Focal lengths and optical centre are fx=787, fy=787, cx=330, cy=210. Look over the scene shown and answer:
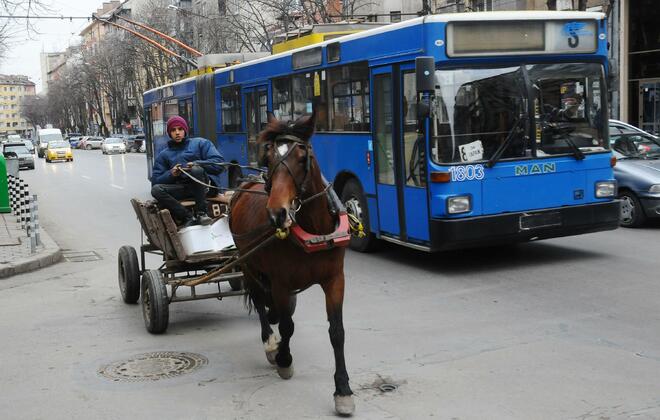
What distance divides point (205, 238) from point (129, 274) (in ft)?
5.05

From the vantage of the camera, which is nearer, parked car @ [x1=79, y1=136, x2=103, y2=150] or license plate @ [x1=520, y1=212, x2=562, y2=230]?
license plate @ [x1=520, y1=212, x2=562, y2=230]

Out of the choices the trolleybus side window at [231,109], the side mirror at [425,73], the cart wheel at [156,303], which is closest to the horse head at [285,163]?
the cart wheel at [156,303]

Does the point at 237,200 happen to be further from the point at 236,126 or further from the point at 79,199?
the point at 79,199

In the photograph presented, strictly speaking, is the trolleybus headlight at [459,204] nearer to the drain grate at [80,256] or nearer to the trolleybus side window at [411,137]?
the trolleybus side window at [411,137]

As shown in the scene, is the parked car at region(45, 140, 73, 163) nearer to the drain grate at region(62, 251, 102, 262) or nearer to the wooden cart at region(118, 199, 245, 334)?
the drain grate at region(62, 251, 102, 262)

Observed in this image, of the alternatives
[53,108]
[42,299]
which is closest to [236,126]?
[42,299]

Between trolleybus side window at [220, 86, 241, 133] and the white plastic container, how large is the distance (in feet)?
29.2

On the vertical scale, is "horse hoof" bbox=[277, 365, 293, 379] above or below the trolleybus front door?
below

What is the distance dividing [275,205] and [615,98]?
24554 millimetres

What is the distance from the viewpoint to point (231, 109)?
1684 cm

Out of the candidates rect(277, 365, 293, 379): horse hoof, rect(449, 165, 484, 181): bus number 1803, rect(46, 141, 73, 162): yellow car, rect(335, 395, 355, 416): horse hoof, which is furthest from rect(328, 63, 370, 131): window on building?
rect(46, 141, 73, 162): yellow car

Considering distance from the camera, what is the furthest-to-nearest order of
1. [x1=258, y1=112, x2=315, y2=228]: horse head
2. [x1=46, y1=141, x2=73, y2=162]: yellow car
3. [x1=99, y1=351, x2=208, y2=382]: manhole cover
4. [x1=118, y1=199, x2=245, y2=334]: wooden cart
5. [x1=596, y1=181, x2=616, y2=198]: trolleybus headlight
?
[x1=46, y1=141, x2=73, y2=162]: yellow car < [x1=596, y1=181, x2=616, y2=198]: trolleybus headlight < [x1=118, y1=199, x2=245, y2=334]: wooden cart < [x1=99, y1=351, x2=208, y2=382]: manhole cover < [x1=258, y1=112, x2=315, y2=228]: horse head

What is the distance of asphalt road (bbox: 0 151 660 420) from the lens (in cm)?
544

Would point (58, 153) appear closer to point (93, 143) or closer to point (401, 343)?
point (93, 143)
